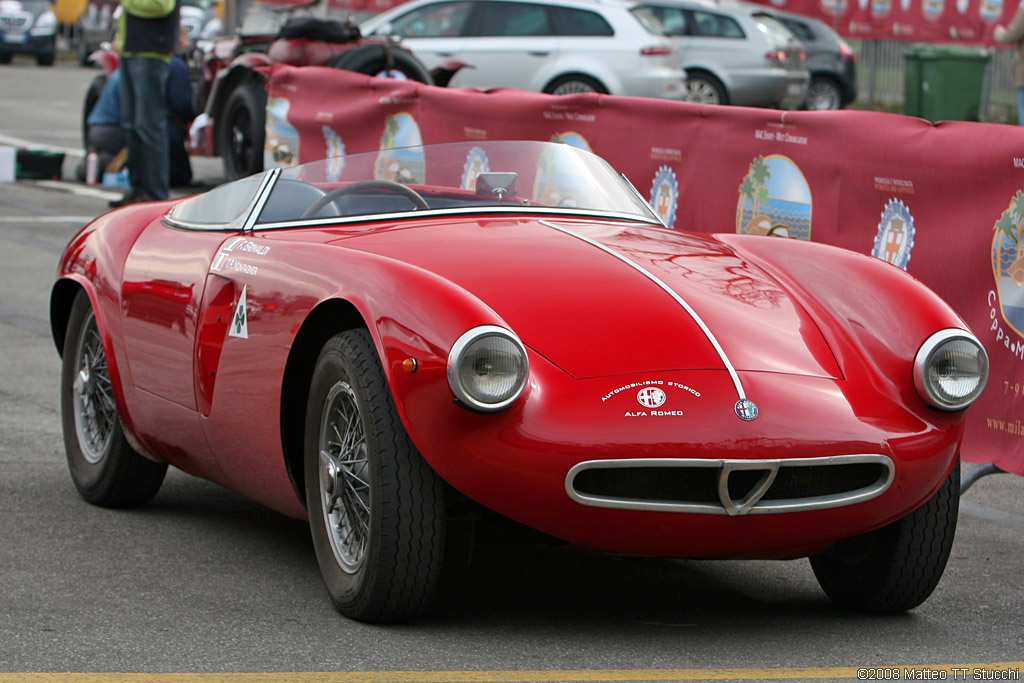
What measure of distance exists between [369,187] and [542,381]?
1478 mm

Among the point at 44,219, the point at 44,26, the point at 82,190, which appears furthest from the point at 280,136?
the point at 44,26

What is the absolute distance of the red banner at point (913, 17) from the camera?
24.9 meters

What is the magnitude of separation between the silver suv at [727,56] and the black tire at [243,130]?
7.46 metres

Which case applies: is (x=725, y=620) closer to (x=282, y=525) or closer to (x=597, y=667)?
(x=597, y=667)

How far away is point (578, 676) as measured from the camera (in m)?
3.44

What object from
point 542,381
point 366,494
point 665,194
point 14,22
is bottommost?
point 14,22

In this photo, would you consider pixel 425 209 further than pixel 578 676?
Yes

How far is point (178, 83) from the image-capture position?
1534 centimetres

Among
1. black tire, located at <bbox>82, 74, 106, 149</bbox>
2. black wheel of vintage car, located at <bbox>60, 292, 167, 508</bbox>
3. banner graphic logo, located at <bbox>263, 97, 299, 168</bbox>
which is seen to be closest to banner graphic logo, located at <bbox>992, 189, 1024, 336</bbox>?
black wheel of vintage car, located at <bbox>60, 292, 167, 508</bbox>

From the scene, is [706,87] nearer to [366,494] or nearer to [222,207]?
[222,207]

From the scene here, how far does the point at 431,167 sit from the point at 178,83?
10.8 meters

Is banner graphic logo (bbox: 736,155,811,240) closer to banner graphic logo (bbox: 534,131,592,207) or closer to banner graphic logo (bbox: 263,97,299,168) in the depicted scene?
banner graphic logo (bbox: 534,131,592,207)

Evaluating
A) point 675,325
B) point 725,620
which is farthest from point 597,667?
point 675,325

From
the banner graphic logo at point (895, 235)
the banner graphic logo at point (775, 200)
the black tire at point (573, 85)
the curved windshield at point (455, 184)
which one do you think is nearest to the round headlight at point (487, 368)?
the curved windshield at point (455, 184)
